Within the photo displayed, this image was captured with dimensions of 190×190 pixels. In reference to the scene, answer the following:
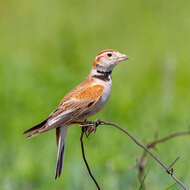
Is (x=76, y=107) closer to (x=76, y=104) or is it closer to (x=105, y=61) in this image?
(x=76, y=104)

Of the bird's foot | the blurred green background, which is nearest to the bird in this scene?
the bird's foot

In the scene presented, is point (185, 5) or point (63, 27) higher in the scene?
point (185, 5)

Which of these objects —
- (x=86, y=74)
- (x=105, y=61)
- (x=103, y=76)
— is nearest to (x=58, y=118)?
(x=103, y=76)

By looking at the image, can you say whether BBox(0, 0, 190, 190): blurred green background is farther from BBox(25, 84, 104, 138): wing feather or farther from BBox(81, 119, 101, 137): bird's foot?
BBox(25, 84, 104, 138): wing feather

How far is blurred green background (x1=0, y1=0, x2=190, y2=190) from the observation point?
26.7ft

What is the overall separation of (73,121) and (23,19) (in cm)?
1206

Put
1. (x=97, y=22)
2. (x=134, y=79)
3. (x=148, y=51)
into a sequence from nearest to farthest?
(x=134, y=79), (x=148, y=51), (x=97, y=22)

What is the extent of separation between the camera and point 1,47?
591 inches

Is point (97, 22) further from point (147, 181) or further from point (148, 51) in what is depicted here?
point (147, 181)

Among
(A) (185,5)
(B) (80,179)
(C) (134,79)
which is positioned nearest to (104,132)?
(B) (80,179)

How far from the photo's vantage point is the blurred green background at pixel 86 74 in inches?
320

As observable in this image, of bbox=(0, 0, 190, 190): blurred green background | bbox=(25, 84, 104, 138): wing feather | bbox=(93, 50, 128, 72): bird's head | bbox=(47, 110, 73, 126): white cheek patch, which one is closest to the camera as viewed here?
bbox=(47, 110, 73, 126): white cheek patch

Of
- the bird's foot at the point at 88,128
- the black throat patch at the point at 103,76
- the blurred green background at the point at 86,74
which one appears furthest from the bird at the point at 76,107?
the blurred green background at the point at 86,74

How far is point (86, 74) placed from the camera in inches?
487
